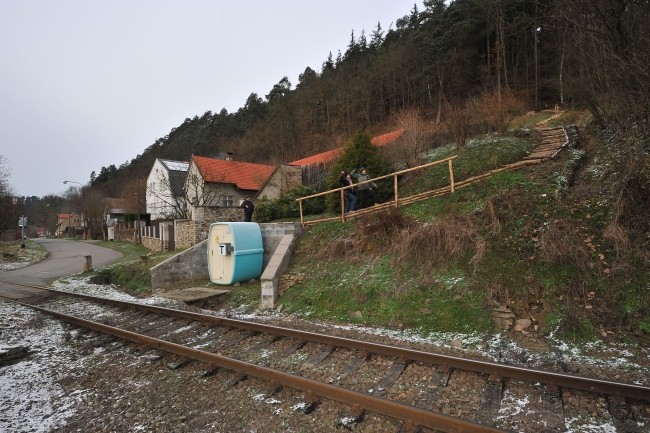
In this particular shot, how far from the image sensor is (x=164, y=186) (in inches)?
1670

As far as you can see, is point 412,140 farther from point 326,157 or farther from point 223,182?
point 223,182

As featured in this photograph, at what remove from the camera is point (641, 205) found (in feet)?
22.3

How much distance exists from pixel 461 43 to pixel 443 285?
32.0 metres

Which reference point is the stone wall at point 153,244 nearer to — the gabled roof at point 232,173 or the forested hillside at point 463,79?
the gabled roof at point 232,173

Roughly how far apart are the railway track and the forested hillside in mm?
5758

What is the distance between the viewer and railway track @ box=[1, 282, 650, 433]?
11.9 feet

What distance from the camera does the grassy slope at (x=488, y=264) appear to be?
596 centimetres

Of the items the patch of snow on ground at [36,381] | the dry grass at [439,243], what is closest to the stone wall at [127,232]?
the patch of snow on ground at [36,381]

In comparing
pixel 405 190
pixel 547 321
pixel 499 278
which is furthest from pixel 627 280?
pixel 405 190

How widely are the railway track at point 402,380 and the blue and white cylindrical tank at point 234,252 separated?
12.8 ft

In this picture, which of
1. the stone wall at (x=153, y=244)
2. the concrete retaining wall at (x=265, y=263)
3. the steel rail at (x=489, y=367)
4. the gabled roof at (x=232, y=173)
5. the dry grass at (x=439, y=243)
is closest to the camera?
the steel rail at (x=489, y=367)

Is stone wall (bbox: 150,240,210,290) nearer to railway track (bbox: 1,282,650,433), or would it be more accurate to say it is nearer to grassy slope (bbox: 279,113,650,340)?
grassy slope (bbox: 279,113,650,340)

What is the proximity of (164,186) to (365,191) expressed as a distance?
115 feet

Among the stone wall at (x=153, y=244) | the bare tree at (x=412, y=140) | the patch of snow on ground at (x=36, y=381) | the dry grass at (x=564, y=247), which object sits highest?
the bare tree at (x=412, y=140)
